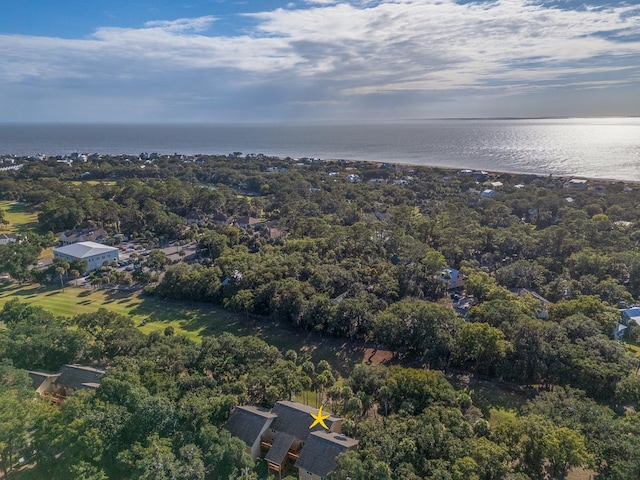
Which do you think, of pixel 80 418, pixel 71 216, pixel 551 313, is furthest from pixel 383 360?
pixel 71 216

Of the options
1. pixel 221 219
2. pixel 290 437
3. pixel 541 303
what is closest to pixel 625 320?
pixel 541 303

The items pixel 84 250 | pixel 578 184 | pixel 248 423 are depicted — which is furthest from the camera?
pixel 578 184

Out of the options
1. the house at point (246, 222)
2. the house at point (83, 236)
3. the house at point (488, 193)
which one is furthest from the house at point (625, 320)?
the house at point (83, 236)

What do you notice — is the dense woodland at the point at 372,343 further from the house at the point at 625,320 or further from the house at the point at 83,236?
the house at the point at 83,236

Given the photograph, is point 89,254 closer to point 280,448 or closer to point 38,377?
point 38,377

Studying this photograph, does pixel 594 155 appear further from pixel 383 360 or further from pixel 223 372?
pixel 223 372

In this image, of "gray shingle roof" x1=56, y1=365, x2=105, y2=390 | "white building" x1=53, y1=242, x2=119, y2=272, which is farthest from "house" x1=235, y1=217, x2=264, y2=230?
"gray shingle roof" x1=56, y1=365, x2=105, y2=390

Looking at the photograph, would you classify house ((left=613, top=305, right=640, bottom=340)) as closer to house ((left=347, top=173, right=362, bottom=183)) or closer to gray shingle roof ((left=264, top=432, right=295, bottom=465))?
gray shingle roof ((left=264, top=432, right=295, bottom=465))
